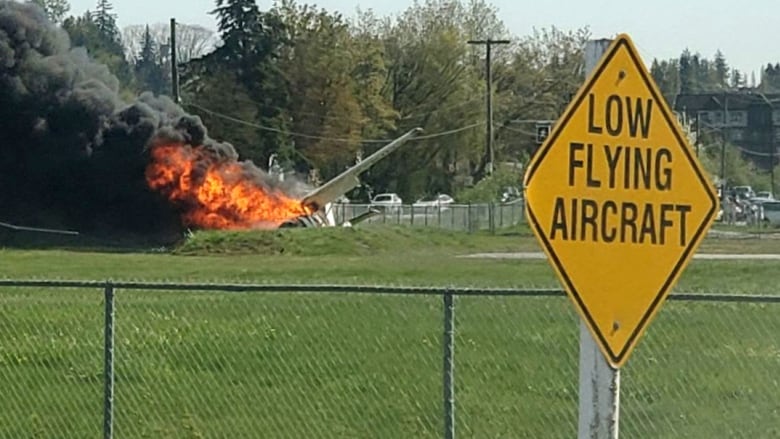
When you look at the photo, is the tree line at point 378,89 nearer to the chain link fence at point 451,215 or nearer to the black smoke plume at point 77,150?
the chain link fence at point 451,215

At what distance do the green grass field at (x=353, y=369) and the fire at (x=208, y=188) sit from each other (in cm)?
2876

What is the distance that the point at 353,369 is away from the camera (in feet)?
39.9

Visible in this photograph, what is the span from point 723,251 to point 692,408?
3047cm

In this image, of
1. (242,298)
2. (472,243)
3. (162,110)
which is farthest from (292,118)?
(242,298)

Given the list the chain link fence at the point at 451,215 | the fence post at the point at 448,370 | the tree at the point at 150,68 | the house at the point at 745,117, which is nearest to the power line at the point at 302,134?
the chain link fence at the point at 451,215

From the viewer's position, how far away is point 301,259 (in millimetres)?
37469

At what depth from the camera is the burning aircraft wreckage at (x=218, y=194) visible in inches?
1871

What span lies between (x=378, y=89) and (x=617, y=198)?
69.0 metres

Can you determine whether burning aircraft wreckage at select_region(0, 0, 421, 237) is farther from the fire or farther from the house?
the house

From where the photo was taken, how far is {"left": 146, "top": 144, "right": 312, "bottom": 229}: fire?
4750 cm

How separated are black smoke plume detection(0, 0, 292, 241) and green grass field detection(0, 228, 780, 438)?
30.4m

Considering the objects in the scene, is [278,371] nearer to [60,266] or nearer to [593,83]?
[593,83]

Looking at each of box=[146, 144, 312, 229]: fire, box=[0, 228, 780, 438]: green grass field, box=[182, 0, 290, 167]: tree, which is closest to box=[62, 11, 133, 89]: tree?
box=[182, 0, 290, 167]: tree

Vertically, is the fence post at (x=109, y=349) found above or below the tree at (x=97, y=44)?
below
